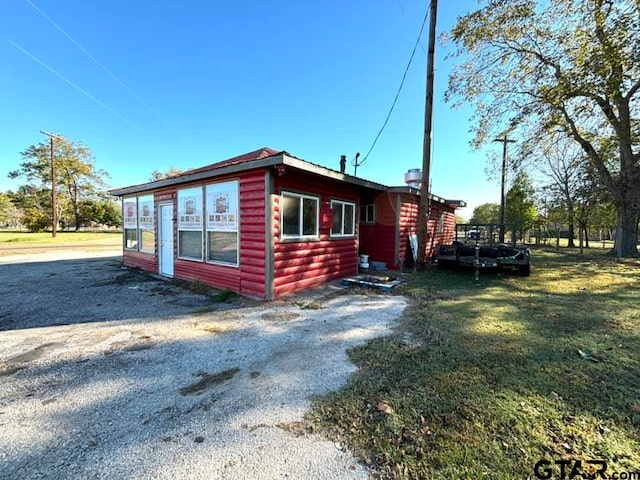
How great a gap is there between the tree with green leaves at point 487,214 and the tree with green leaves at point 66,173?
52.6 metres

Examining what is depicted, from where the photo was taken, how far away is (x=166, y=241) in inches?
307

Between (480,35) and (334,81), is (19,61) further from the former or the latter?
(480,35)

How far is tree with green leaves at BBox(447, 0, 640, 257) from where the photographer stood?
25.7 feet

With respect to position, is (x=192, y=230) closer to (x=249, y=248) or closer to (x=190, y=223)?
(x=190, y=223)

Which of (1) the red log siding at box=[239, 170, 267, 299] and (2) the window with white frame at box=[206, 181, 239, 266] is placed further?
(2) the window with white frame at box=[206, 181, 239, 266]

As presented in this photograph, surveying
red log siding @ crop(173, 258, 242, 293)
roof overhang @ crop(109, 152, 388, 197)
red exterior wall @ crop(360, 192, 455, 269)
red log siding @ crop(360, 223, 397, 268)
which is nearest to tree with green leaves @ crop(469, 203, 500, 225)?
red exterior wall @ crop(360, 192, 455, 269)

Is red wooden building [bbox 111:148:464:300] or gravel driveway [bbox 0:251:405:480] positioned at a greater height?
red wooden building [bbox 111:148:464:300]

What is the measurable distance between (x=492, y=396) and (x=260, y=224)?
173 inches

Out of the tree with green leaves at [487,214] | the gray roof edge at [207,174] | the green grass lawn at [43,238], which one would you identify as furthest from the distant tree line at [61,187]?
the tree with green leaves at [487,214]

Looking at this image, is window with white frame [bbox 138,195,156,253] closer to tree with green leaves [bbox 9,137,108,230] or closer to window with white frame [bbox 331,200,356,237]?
window with white frame [bbox 331,200,356,237]

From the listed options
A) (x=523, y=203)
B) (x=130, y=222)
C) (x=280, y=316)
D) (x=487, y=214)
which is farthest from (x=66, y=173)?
(x=487, y=214)

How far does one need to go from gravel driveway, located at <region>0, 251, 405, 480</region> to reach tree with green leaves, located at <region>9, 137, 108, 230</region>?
137 feet

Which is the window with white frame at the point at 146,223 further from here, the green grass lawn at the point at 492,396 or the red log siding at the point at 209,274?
the green grass lawn at the point at 492,396

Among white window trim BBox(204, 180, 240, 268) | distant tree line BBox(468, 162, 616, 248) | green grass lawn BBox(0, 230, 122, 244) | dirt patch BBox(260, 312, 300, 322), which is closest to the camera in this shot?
dirt patch BBox(260, 312, 300, 322)
